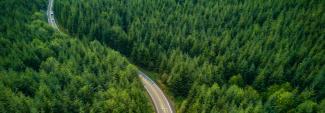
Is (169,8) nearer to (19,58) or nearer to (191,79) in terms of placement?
(191,79)

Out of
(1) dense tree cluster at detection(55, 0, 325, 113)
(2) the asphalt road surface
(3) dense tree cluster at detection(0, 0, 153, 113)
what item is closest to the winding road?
(2) the asphalt road surface

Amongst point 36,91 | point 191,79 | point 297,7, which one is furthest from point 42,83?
point 297,7

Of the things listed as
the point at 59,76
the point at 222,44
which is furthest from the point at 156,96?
the point at 222,44

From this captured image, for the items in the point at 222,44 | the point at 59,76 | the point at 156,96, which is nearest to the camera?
the point at 59,76

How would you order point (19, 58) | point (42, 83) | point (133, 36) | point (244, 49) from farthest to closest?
point (133, 36) < point (244, 49) < point (19, 58) < point (42, 83)

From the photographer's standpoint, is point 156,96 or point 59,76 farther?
point 156,96

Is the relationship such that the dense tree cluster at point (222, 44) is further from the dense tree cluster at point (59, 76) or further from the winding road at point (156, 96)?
the dense tree cluster at point (59, 76)

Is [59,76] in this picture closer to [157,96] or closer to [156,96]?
[156,96]
